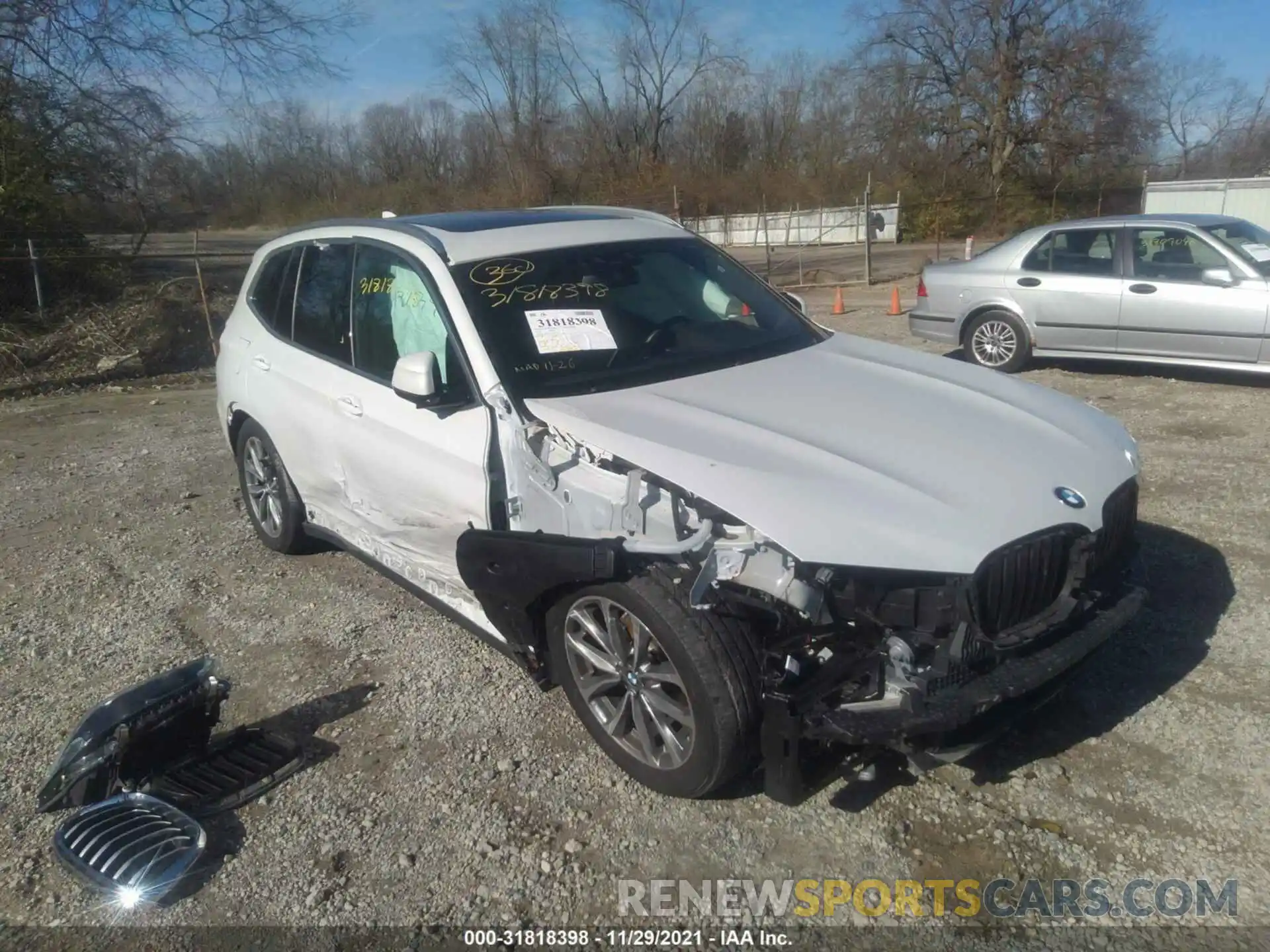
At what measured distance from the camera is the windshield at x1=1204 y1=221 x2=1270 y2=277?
8.18 meters

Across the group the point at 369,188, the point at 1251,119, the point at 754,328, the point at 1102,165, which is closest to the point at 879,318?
the point at 754,328

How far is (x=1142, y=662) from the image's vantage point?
12.6ft

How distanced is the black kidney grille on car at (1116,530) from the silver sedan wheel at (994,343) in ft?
21.4

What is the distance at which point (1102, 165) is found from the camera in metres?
43.2

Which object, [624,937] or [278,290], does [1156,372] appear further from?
[624,937]

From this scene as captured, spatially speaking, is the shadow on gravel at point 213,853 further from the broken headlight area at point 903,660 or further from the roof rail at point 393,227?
the roof rail at point 393,227

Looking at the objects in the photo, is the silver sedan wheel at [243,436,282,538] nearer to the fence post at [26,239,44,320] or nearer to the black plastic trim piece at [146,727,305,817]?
the black plastic trim piece at [146,727,305,817]

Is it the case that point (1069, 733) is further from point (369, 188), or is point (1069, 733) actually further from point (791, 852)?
point (369, 188)

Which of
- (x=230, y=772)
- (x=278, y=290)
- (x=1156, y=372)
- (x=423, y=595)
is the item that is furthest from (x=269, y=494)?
(x=1156, y=372)

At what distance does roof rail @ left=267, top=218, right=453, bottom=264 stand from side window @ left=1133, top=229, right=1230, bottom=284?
719cm

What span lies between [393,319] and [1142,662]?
11.1ft

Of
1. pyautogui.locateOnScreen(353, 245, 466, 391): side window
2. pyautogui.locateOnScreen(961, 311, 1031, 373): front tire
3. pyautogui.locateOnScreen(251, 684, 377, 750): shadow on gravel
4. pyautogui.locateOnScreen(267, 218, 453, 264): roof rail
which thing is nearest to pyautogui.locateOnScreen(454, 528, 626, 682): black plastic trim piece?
pyautogui.locateOnScreen(353, 245, 466, 391): side window

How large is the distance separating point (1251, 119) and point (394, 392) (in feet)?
222

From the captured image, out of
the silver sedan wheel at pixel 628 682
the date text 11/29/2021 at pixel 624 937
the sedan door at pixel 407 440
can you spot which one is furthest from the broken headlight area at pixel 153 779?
the silver sedan wheel at pixel 628 682
